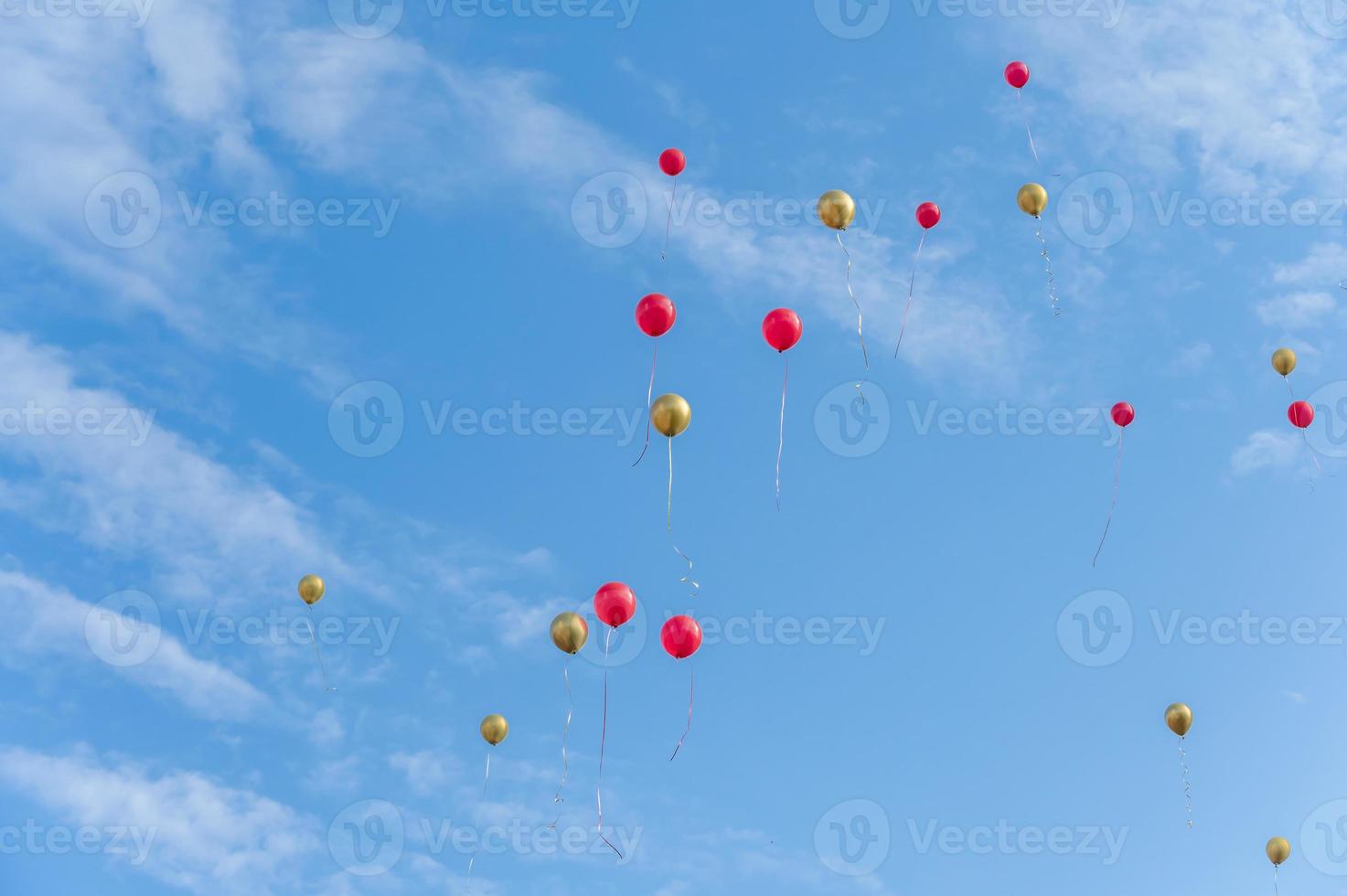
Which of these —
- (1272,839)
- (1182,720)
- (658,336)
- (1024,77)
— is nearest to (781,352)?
(658,336)

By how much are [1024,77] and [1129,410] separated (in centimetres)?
485

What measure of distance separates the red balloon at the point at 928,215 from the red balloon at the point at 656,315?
15.7ft

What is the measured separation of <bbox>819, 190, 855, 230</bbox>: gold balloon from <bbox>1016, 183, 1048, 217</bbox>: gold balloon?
12.3 ft

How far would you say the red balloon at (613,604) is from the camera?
11891mm

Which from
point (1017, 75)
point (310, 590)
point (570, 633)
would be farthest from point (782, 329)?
point (310, 590)

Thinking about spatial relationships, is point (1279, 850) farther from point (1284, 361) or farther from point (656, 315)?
point (656, 315)

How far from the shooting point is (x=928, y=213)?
1591 cm

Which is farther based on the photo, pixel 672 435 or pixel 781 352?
pixel 781 352

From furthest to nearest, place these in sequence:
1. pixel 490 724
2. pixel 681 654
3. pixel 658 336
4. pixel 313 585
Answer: pixel 313 585, pixel 490 724, pixel 658 336, pixel 681 654

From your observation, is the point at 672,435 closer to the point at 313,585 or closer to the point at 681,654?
the point at 681,654

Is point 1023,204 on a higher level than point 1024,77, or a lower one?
lower

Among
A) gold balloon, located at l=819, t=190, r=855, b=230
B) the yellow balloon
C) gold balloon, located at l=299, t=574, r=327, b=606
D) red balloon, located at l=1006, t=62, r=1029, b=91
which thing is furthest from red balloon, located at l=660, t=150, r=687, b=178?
the yellow balloon

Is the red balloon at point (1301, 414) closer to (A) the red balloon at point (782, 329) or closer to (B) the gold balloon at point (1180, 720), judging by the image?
(B) the gold balloon at point (1180, 720)

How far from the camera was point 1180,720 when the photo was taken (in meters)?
15.9
